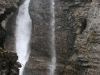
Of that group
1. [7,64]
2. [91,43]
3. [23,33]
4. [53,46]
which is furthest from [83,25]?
[7,64]

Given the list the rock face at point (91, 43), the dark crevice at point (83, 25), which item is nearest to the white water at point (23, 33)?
the rock face at point (91, 43)

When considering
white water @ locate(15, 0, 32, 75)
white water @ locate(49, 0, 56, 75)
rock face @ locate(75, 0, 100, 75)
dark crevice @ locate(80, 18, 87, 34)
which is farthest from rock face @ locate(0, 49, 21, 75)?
dark crevice @ locate(80, 18, 87, 34)

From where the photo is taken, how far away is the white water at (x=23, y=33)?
2781 cm

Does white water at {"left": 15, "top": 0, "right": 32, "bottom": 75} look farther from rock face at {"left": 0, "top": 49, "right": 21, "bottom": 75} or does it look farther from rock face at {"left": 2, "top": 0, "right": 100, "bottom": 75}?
rock face at {"left": 0, "top": 49, "right": 21, "bottom": 75}

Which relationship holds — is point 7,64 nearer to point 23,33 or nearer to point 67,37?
point 67,37

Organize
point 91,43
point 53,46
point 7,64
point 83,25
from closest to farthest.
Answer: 1. point 7,64
2. point 91,43
3. point 83,25
4. point 53,46

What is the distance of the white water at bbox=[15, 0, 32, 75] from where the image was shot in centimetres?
2781

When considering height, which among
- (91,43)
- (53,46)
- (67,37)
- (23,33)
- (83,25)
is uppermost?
(83,25)

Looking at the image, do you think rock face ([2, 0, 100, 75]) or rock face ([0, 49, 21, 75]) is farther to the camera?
rock face ([2, 0, 100, 75])

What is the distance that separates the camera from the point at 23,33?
2964 cm

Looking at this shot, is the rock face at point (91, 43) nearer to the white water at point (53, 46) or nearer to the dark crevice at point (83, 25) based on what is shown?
the dark crevice at point (83, 25)

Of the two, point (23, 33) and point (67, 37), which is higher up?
point (23, 33)

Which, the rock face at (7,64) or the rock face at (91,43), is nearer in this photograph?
the rock face at (7,64)

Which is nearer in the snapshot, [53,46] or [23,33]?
[53,46]
